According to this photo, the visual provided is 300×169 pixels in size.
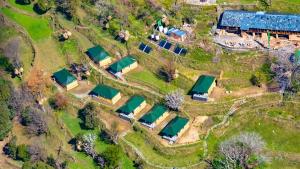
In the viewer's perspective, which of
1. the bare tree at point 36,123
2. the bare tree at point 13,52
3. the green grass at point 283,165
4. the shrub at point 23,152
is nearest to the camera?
the green grass at point 283,165

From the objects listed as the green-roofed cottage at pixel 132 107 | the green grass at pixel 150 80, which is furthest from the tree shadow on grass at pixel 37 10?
the green-roofed cottage at pixel 132 107

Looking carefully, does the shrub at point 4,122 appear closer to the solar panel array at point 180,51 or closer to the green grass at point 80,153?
the green grass at point 80,153

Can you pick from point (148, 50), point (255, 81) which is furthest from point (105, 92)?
point (255, 81)

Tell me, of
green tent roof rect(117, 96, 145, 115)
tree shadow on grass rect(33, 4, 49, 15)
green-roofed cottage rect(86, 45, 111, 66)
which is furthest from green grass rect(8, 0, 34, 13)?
green tent roof rect(117, 96, 145, 115)

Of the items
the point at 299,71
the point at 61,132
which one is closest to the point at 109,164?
the point at 61,132

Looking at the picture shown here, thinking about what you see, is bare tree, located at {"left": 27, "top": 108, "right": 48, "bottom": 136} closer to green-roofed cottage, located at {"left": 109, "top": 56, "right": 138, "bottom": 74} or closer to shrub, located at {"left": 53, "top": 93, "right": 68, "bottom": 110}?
shrub, located at {"left": 53, "top": 93, "right": 68, "bottom": 110}

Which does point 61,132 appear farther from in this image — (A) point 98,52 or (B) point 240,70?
(B) point 240,70

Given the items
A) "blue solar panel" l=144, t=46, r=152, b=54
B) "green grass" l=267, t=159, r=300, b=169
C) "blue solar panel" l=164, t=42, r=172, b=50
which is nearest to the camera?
"green grass" l=267, t=159, r=300, b=169
